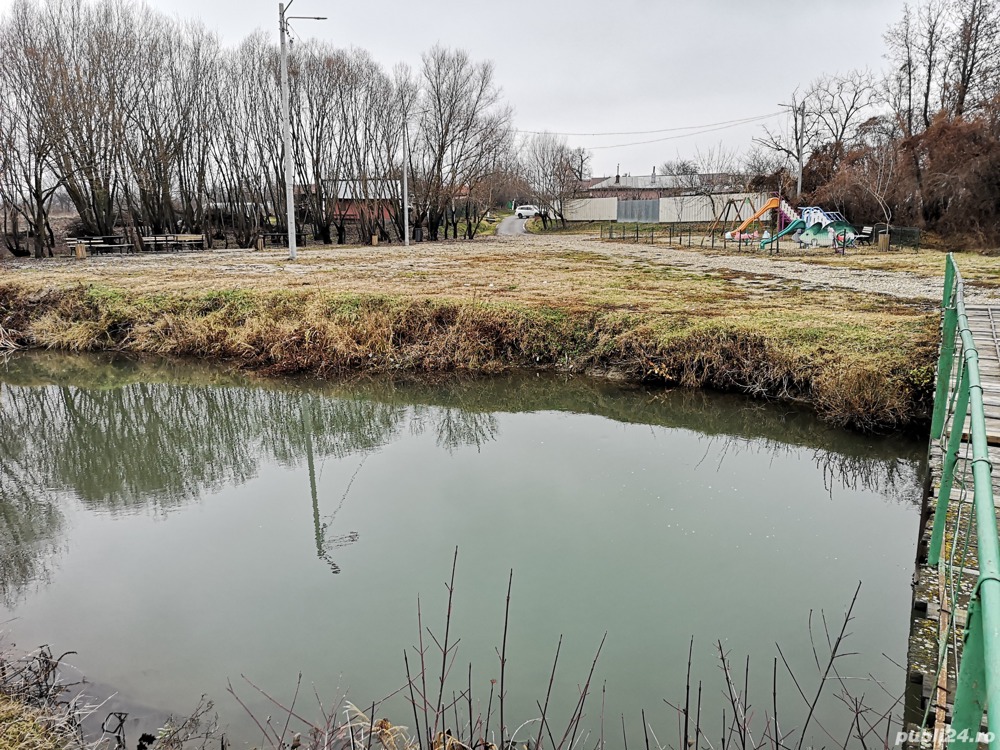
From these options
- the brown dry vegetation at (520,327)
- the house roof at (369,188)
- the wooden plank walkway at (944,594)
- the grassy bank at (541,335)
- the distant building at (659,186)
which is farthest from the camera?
the distant building at (659,186)

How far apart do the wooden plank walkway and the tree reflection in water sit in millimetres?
2427

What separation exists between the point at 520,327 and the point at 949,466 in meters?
8.54

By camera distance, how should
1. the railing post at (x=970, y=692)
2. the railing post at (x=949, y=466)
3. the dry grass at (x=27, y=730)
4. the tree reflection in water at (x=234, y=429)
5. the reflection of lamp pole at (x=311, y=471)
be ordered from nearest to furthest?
the railing post at (x=970, y=692) → the dry grass at (x=27, y=730) → the railing post at (x=949, y=466) → the reflection of lamp pole at (x=311, y=471) → the tree reflection in water at (x=234, y=429)

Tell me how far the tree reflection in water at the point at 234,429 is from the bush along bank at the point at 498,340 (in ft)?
1.36

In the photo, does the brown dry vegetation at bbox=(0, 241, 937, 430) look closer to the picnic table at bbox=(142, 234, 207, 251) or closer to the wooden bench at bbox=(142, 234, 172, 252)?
the wooden bench at bbox=(142, 234, 172, 252)

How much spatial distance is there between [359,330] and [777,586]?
873cm

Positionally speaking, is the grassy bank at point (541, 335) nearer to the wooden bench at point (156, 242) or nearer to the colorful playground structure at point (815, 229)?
the wooden bench at point (156, 242)

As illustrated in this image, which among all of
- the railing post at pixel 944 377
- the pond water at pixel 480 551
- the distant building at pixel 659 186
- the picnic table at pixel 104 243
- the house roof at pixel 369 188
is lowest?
the pond water at pixel 480 551

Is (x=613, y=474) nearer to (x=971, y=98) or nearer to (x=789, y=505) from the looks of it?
(x=789, y=505)

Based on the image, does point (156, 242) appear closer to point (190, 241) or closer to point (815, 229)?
point (190, 241)

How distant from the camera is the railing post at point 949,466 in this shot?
12.4 feet

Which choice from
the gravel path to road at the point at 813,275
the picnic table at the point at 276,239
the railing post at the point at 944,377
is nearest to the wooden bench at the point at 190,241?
the picnic table at the point at 276,239

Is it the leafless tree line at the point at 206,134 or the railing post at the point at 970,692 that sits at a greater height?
the leafless tree line at the point at 206,134

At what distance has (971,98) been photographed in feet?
100
